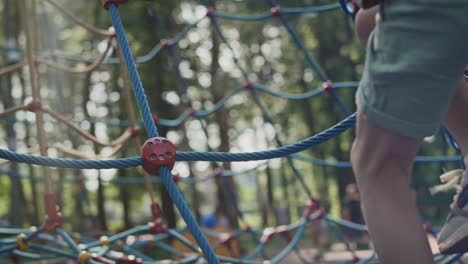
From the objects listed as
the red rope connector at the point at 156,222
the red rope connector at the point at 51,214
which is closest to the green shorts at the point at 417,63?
the red rope connector at the point at 51,214

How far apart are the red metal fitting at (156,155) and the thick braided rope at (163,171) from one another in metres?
0.01

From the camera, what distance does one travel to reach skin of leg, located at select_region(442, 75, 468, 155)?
3.26 ft

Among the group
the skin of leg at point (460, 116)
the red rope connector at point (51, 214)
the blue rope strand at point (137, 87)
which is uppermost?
the blue rope strand at point (137, 87)

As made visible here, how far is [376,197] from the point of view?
0.80 metres

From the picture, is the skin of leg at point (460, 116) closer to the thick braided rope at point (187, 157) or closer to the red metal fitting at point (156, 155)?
the thick braided rope at point (187, 157)

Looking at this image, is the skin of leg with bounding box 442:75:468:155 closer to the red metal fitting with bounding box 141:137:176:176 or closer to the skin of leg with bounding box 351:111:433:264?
the skin of leg with bounding box 351:111:433:264

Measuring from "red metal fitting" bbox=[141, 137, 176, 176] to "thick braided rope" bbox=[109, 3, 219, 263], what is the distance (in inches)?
0.5

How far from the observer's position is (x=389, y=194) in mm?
793

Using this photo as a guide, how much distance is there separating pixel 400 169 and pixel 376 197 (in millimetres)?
47

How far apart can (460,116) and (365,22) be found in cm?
21

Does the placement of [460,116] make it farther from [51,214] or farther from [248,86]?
[248,86]

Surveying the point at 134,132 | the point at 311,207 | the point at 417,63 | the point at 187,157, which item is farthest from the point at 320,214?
the point at 417,63

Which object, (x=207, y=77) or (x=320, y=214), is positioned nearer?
(x=320, y=214)

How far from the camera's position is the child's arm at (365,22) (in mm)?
984
